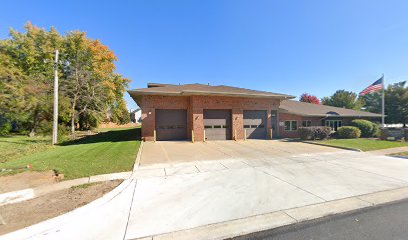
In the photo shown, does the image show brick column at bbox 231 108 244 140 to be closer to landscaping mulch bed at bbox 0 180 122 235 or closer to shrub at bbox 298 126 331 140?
shrub at bbox 298 126 331 140

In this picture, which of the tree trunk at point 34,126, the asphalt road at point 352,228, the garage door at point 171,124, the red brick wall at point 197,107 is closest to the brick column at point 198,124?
the red brick wall at point 197,107

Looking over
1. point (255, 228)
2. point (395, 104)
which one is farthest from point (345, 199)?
point (395, 104)

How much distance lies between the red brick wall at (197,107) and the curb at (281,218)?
12.0m

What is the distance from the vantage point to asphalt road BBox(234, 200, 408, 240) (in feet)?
10.5

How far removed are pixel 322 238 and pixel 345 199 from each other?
7.03ft

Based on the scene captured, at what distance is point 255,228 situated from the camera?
342 centimetres

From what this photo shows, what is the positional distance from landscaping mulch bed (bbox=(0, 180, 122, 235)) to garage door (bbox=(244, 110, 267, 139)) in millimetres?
14157

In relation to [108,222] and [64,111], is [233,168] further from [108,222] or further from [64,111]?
[64,111]

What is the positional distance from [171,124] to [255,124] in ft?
26.8

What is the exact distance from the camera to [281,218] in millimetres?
3754

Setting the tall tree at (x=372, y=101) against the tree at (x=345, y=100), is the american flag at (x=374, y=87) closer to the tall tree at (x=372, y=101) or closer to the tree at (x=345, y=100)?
the tree at (x=345, y=100)

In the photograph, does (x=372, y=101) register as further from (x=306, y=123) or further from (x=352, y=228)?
(x=352, y=228)

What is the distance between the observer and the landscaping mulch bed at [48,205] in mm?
3669

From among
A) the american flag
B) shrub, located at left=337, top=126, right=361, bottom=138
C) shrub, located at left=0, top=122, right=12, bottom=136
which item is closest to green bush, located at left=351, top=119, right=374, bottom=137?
shrub, located at left=337, top=126, right=361, bottom=138
